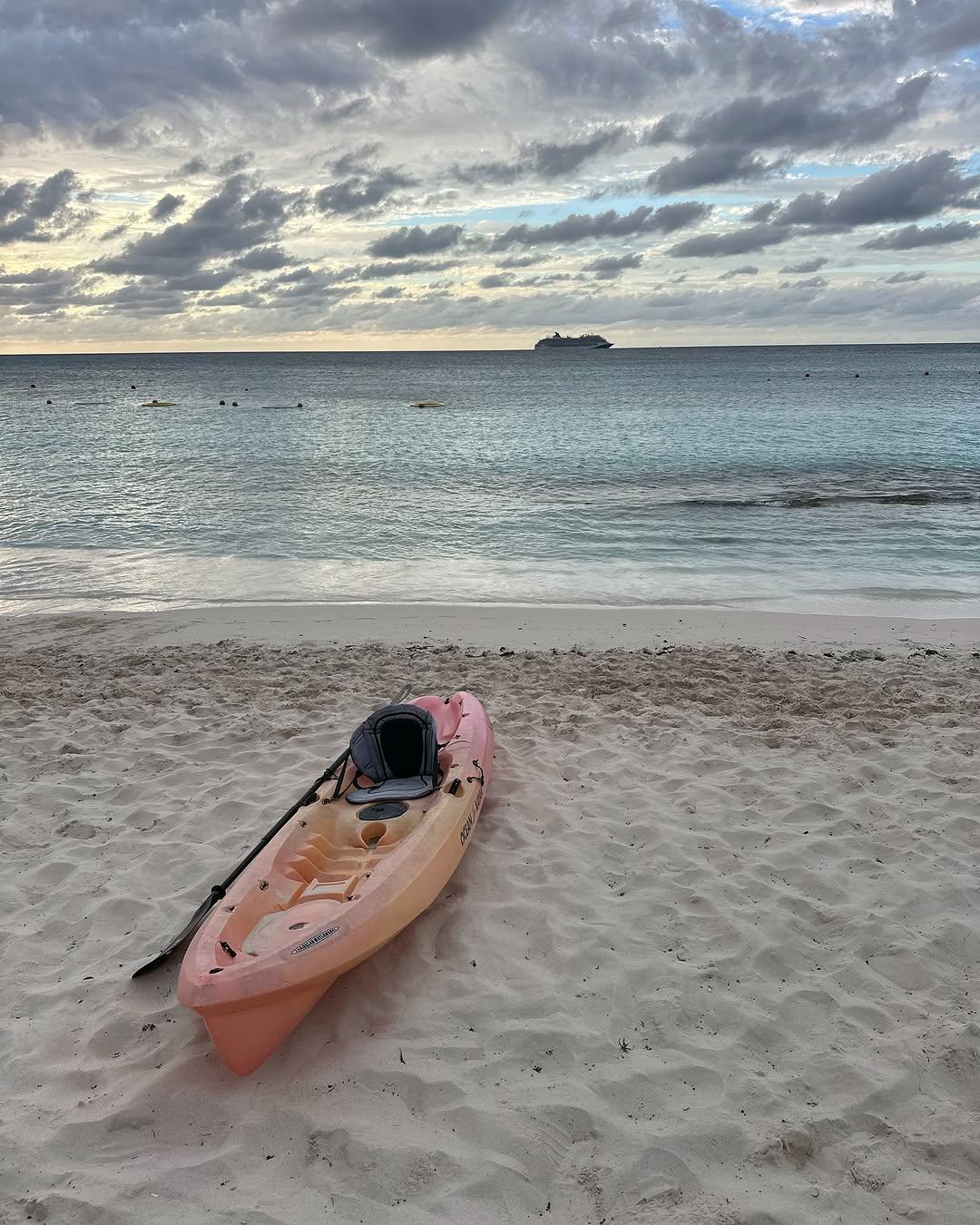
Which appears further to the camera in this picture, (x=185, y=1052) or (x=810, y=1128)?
(x=185, y=1052)

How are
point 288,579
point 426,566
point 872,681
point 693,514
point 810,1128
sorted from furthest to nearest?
point 693,514 < point 426,566 < point 288,579 < point 872,681 < point 810,1128

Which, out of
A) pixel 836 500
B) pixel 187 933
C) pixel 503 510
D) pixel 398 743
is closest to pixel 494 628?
pixel 398 743

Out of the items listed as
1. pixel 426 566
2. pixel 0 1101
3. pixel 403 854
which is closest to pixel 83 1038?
pixel 0 1101

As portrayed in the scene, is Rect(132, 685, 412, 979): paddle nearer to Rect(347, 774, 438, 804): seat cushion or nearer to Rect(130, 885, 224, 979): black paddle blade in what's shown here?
Rect(130, 885, 224, 979): black paddle blade

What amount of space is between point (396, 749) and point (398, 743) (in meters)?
0.04

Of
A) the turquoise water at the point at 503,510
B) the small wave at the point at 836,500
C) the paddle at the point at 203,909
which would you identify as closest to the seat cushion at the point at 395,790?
the paddle at the point at 203,909

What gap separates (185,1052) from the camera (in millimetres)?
3895

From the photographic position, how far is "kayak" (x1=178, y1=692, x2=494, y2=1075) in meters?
3.74

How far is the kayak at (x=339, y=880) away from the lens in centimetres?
374

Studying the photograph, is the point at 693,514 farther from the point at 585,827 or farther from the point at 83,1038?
the point at 83,1038

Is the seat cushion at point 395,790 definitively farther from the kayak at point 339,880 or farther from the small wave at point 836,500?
the small wave at point 836,500

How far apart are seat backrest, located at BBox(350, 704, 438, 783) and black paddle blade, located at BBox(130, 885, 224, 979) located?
1.55 m

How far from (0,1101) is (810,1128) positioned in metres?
3.44

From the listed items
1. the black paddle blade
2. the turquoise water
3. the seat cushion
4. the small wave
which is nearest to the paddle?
the black paddle blade
